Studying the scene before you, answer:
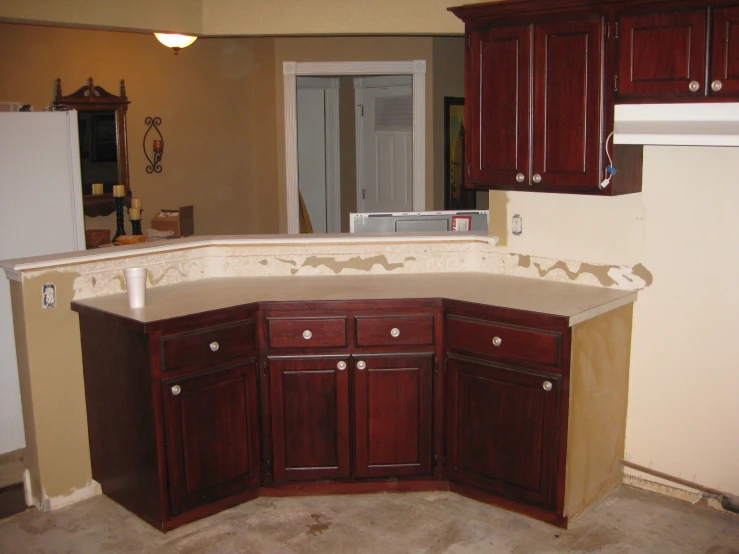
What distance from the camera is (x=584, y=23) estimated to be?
9.34 ft

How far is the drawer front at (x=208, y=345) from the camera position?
2.82 m

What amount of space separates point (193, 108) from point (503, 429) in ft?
14.1

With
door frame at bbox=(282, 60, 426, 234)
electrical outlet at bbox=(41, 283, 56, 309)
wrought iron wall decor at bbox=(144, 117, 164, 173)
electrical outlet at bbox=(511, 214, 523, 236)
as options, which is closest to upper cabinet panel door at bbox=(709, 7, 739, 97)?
electrical outlet at bbox=(511, 214, 523, 236)

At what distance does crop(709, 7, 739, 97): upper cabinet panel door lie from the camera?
2.51 meters

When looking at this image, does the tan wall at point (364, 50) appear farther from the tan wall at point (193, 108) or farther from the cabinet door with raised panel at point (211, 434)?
the cabinet door with raised panel at point (211, 434)

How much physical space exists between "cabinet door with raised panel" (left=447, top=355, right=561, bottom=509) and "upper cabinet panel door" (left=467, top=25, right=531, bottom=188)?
777 mm

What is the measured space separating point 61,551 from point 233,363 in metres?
0.89

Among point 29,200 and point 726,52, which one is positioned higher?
point 726,52

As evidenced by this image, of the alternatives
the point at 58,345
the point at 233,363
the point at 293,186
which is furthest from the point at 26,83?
the point at 233,363

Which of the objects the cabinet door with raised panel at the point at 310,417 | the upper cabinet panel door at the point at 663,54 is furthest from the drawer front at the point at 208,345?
the upper cabinet panel door at the point at 663,54

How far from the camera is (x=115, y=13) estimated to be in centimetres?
388

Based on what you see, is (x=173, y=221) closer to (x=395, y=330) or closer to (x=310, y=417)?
(x=310, y=417)

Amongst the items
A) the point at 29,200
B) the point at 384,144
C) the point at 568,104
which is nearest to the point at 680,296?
the point at 568,104

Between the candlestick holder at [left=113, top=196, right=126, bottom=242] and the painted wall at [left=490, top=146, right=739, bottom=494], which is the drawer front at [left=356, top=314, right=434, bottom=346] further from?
the candlestick holder at [left=113, top=196, right=126, bottom=242]
